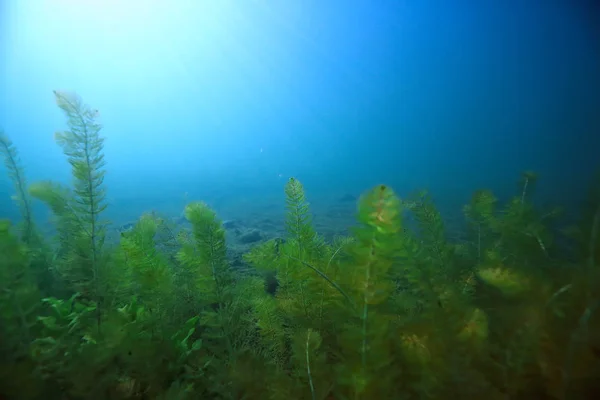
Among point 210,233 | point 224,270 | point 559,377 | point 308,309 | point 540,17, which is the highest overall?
point 540,17

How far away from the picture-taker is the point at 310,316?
2.50 meters

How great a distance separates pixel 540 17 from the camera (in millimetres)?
45938

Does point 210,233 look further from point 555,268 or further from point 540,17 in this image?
point 540,17

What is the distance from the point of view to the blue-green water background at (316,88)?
50062mm

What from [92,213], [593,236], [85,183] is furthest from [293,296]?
[593,236]

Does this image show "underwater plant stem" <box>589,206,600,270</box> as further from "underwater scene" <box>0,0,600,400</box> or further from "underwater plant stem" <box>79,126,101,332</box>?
"underwater plant stem" <box>79,126,101,332</box>

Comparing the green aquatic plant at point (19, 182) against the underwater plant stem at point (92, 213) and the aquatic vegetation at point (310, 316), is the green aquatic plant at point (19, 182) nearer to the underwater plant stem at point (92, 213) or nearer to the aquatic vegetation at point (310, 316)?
the aquatic vegetation at point (310, 316)

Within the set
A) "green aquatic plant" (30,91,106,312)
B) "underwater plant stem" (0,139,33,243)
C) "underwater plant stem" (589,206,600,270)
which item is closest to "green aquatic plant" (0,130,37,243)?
"underwater plant stem" (0,139,33,243)

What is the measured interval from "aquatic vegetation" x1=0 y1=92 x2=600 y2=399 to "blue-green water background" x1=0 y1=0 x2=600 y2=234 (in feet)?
74.9

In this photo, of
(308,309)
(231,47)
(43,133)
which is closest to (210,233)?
(308,309)

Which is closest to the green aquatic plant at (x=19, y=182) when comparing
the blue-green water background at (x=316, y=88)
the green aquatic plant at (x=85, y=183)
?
the green aquatic plant at (x=85, y=183)

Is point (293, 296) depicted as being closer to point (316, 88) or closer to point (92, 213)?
point (92, 213)

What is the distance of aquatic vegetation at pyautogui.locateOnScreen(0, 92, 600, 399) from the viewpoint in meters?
1.50

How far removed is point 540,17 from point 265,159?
4123 inches
